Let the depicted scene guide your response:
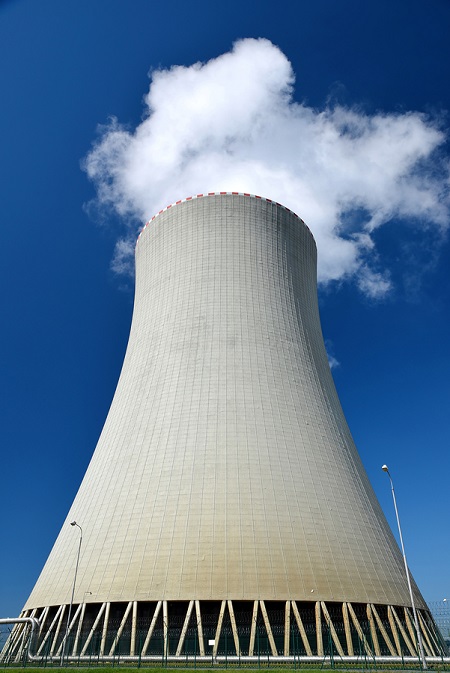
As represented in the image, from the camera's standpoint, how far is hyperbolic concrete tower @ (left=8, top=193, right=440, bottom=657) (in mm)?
14633

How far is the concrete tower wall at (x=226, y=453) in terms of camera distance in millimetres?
15133

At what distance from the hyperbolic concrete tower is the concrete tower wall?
49mm

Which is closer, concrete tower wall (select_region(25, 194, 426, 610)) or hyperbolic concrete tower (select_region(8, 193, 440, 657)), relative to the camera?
hyperbolic concrete tower (select_region(8, 193, 440, 657))

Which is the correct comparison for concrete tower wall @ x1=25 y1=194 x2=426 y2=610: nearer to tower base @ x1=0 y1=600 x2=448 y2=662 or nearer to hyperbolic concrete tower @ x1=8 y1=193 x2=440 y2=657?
hyperbolic concrete tower @ x1=8 y1=193 x2=440 y2=657

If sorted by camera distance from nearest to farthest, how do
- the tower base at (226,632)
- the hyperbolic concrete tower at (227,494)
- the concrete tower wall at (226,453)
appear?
the tower base at (226,632) → the hyperbolic concrete tower at (227,494) → the concrete tower wall at (226,453)

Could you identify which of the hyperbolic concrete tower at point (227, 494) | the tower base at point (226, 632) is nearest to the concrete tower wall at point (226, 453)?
the hyperbolic concrete tower at point (227, 494)

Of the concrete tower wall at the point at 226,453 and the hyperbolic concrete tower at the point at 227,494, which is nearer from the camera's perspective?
the hyperbolic concrete tower at the point at 227,494

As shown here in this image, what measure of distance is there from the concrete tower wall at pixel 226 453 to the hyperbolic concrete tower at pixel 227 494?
0.05 meters

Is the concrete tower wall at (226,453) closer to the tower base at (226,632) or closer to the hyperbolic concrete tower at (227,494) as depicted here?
the hyperbolic concrete tower at (227,494)

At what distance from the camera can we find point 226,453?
16812 millimetres

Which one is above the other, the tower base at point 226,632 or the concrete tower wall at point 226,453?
the concrete tower wall at point 226,453

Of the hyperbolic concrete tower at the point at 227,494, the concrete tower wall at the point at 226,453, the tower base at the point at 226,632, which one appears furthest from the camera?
the concrete tower wall at the point at 226,453

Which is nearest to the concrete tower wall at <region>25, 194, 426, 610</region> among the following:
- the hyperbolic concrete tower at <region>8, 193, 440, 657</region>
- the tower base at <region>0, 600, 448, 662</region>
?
the hyperbolic concrete tower at <region>8, 193, 440, 657</region>

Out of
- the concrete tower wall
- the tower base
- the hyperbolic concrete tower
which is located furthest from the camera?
the concrete tower wall
